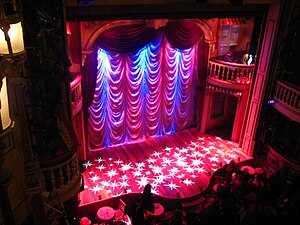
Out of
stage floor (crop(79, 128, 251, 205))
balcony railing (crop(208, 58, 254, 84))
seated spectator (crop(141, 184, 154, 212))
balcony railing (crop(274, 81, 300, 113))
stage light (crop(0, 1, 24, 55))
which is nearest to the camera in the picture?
stage light (crop(0, 1, 24, 55))

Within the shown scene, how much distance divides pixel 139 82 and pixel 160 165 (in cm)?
253

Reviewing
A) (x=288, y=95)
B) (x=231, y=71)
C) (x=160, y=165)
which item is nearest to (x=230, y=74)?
(x=231, y=71)

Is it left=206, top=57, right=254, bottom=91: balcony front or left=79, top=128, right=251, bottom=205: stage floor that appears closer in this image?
left=79, top=128, right=251, bottom=205: stage floor

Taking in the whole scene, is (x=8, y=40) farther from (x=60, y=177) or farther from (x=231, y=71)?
(x=231, y=71)

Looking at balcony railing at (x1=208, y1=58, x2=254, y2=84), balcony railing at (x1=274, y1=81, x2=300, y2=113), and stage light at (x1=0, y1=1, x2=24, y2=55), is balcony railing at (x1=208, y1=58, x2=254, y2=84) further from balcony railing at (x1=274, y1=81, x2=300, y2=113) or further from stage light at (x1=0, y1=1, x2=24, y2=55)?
stage light at (x1=0, y1=1, x2=24, y2=55)

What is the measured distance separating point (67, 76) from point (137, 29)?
3.82 metres

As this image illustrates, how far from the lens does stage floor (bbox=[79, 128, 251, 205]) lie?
9062 mm

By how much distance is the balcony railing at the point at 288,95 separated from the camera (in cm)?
874

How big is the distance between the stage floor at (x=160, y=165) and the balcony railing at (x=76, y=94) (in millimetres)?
2100

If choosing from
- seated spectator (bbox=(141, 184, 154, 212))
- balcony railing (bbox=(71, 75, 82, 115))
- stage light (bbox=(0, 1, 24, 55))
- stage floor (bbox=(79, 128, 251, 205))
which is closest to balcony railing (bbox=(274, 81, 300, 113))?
stage floor (bbox=(79, 128, 251, 205))

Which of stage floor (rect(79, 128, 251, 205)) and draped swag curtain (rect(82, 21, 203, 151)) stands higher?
draped swag curtain (rect(82, 21, 203, 151))

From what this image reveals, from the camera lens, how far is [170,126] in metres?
11.5

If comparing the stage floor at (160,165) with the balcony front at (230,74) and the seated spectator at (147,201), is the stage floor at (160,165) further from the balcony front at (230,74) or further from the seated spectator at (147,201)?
the balcony front at (230,74)

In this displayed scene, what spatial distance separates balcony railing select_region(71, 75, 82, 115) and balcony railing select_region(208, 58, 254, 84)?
169 inches
